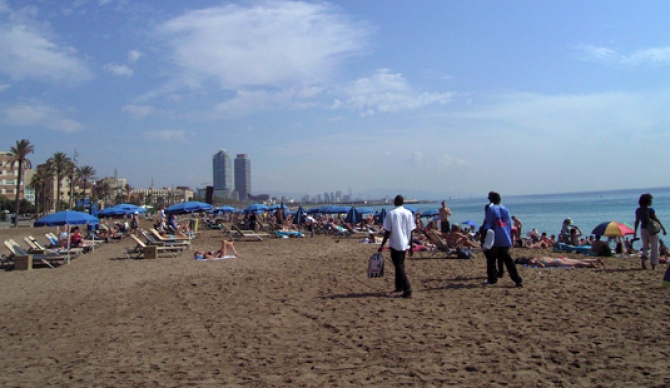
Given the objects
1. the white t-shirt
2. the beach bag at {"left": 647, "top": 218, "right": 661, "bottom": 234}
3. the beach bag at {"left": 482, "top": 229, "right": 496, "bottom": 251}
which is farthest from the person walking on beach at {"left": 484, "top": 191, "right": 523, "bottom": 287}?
the beach bag at {"left": 647, "top": 218, "right": 661, "bottom": 234}

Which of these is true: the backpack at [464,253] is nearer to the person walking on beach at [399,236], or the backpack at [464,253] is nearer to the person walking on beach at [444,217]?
the person walking on beach at [444,217]

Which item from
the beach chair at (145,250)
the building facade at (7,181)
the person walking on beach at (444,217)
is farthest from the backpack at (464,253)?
the building facade at (7,181)

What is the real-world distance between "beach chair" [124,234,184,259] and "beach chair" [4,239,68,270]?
5.63ft

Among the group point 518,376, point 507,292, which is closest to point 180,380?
point 518,376

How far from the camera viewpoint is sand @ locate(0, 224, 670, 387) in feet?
14.2

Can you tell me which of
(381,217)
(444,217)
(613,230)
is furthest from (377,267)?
(381,217)

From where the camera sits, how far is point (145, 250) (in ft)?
47.0

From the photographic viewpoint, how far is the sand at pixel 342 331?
4.32m

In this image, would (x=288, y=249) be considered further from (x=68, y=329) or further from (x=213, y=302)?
(x=68, y=329)

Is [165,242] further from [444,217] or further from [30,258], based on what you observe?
[444,217]

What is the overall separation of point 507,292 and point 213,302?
4.29m

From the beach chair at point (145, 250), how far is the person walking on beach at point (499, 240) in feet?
31.8

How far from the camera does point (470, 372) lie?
4242mm

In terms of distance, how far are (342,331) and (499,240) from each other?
339 cm
